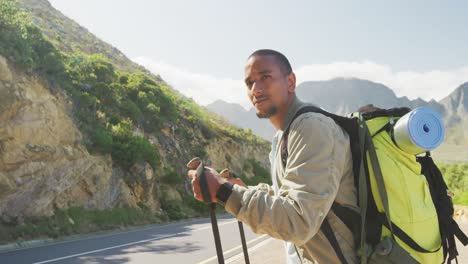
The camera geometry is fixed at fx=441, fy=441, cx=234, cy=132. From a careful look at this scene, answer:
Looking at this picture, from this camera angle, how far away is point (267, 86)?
1.96m

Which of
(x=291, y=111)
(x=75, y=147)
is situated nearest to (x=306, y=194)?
Answer: (x=291, y=111)

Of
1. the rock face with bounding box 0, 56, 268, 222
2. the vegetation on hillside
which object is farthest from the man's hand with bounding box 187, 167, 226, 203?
the vegetation on hillside

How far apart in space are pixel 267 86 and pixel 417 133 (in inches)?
25.7

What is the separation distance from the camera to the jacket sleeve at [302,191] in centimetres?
162

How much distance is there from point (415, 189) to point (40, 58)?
19326 millimetres

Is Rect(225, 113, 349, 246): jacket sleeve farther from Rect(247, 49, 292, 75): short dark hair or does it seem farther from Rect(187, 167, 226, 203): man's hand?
Rect(247, 49, 292, 75): short dark hair

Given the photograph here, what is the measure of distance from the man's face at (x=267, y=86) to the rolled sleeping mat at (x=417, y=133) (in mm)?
502

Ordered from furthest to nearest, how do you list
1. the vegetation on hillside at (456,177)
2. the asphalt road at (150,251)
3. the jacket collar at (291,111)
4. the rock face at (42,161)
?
1. the vegetation on hillside at (456,177)
2. the rock face at (42,161)
3. the asphalt road at (150,251)
4. the jacket collar at (291,111)

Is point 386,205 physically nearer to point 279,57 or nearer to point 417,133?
point 417,133

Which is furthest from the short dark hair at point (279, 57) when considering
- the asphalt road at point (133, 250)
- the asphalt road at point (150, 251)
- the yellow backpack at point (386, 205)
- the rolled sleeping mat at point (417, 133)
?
the asphalt road at point (133, 250)

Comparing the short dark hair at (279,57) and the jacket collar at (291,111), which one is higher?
the short dark hair at (279,57)

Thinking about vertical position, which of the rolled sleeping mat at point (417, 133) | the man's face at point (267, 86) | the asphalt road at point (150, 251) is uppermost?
the man's face at point (267, 86)

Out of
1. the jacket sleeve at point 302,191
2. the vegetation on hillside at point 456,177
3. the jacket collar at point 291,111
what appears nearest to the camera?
the jacket sleeve at point 302,191

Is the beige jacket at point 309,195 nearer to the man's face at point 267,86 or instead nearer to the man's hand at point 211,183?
the man's hand at point 211,183
